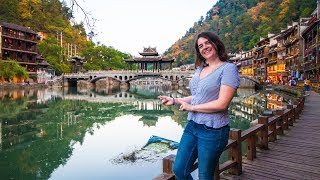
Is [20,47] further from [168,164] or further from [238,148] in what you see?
[168,164]

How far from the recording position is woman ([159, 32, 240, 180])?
313 cm

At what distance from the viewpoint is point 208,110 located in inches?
124

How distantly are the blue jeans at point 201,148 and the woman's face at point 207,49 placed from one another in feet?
2.47

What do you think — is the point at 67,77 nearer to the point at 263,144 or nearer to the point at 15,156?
the point at 15,156

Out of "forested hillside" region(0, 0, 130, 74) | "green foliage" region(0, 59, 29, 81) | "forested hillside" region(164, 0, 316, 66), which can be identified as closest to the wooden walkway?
"forested hillside" region(164, 0, 316, 66)

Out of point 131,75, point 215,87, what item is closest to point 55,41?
point 131,75

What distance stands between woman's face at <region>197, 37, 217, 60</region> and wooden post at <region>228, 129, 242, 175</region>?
257 centimetres

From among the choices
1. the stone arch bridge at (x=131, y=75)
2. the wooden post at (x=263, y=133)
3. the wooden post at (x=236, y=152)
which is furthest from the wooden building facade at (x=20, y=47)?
the wooden post at (x=236, y=152)

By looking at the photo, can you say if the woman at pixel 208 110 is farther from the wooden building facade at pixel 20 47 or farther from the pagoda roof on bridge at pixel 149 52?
the pagoda roof on bridge at pixel 149 52

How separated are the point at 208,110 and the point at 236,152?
2.83 metres

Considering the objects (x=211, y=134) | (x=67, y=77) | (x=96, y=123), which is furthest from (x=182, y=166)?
(x=67, y=77)

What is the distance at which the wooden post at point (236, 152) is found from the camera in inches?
221

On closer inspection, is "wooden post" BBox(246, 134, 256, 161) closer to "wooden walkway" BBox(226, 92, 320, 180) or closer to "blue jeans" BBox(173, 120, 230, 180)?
"wooden walkway" BBox(226, 92, 320, 180)

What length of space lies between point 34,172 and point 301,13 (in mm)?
69280
